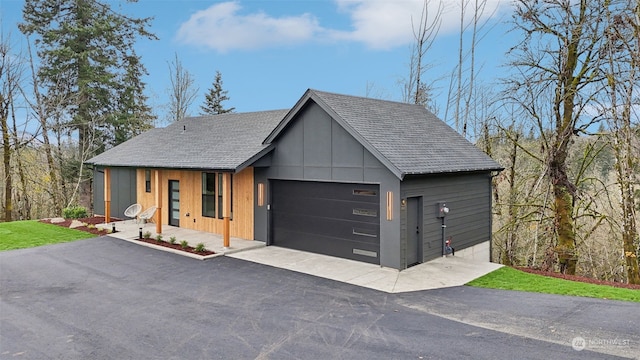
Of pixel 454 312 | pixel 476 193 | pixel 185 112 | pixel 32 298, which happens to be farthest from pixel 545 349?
pixel 185 112

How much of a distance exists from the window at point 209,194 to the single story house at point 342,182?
0.04 metres

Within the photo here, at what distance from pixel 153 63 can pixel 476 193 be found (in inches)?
918

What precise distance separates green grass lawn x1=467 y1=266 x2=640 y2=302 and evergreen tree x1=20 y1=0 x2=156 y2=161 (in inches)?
858

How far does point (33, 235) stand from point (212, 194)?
21.5ft

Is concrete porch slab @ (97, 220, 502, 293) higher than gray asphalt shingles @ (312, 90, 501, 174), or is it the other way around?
gray asphalt shingles @ (312, 90, 501, 174)

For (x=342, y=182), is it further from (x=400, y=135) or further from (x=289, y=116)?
(x=289, y=116)

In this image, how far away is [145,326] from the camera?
19.9 ft

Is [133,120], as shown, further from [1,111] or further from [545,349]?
[545,349]

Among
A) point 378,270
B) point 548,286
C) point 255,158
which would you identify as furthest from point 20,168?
point 548,286

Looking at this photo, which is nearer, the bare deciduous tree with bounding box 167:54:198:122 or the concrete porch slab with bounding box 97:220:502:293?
the concrete porch slab with bounding box 97:220:502:293

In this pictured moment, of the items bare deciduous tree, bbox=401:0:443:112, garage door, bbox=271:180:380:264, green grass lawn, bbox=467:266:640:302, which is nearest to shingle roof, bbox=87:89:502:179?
garage door, bbox=271:180:380:264

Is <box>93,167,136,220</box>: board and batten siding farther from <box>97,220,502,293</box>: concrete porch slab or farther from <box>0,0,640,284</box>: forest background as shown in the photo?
<box>97,220,502,293</box>: concrete porch slab

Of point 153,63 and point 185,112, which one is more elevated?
point 153,63

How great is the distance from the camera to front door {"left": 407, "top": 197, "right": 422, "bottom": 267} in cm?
968
